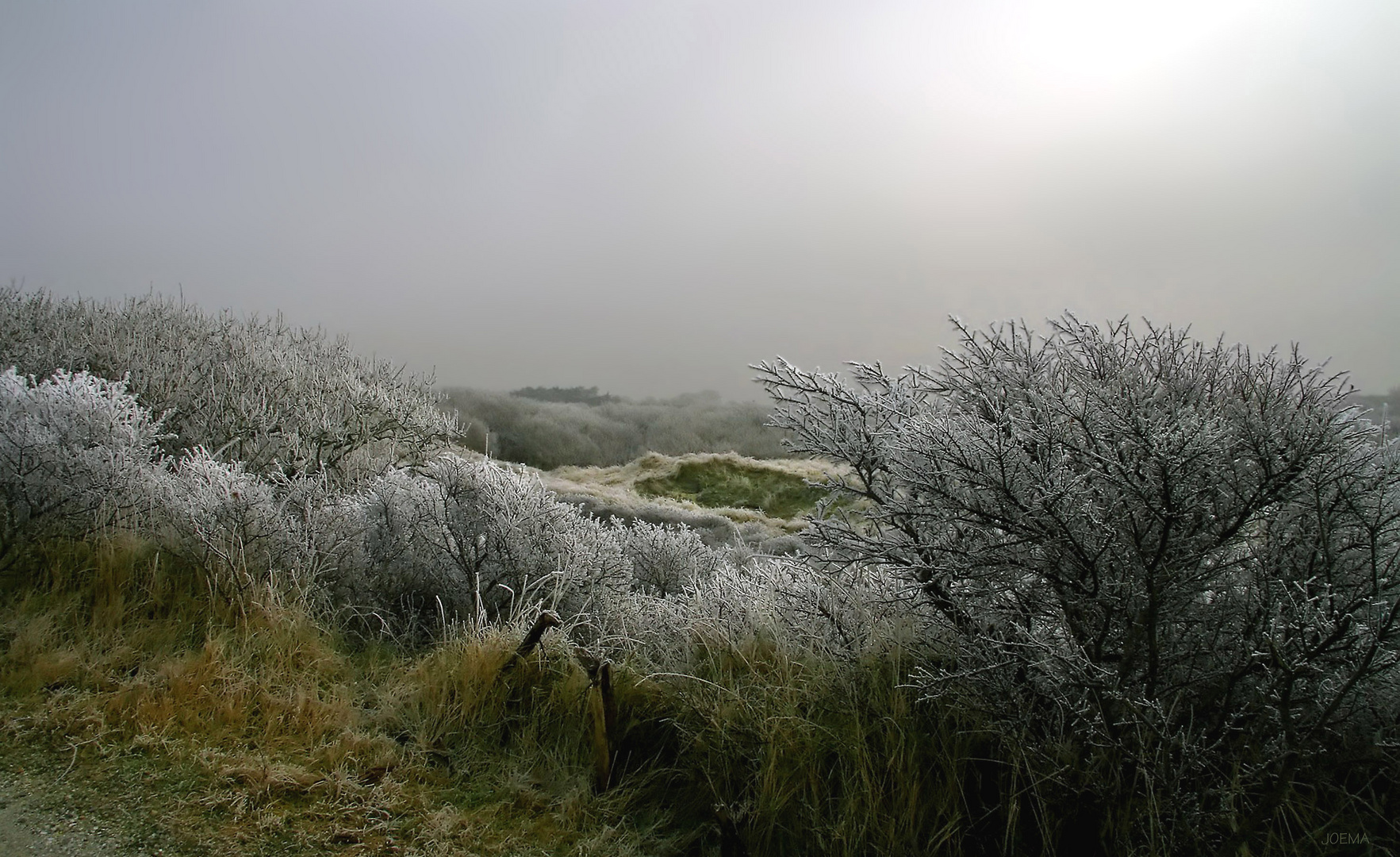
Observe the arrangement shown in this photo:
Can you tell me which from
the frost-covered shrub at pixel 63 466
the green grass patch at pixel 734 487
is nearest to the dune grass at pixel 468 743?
the frost-covered shrub at pixel 63 466

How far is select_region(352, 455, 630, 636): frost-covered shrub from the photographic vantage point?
198 inches

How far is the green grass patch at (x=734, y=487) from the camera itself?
1858 cm

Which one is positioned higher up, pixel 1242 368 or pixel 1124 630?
pixel 1242 368

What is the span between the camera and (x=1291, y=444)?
2.40 m

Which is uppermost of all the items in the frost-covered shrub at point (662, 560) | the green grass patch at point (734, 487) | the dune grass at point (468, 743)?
the green grass patch at point (734, 487)

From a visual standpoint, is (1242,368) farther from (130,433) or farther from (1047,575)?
(130,433)

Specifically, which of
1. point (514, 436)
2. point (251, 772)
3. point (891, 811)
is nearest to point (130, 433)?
point (251, 772)

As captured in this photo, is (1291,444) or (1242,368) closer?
(1291,444)

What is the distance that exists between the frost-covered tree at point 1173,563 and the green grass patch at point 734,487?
49.6 ft

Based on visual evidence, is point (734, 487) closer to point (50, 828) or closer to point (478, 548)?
point (478, 548)

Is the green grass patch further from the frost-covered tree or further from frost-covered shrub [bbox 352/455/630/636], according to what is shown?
the frost-covered tree

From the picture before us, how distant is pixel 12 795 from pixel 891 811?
10.2ft

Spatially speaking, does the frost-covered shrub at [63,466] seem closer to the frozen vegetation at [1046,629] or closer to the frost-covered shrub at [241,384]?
the frozen vegetation at [1046,629]

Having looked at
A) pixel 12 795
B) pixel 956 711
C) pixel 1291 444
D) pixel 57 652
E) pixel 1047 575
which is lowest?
pixel 12 795
